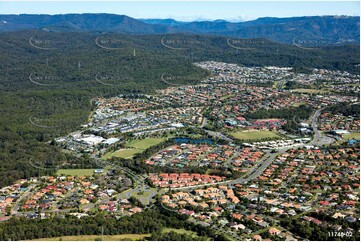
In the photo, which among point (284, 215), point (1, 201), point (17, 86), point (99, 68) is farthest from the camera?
point (99, 68)

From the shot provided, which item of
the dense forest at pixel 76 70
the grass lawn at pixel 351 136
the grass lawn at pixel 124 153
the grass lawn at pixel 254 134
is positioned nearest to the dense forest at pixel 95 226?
the dense forest at pixel 76 70

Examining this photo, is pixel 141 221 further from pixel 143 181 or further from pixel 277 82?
pixel 277 82

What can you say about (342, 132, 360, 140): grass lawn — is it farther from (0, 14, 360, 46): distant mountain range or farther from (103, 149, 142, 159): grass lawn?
(0, 14, 360, 46): distant mountain range

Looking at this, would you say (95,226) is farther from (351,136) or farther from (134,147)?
(351,136)

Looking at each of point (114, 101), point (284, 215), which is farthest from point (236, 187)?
point (114, 101)

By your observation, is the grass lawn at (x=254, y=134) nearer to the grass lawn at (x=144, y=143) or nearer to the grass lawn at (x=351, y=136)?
the grass lawn at (x=351, y=136)

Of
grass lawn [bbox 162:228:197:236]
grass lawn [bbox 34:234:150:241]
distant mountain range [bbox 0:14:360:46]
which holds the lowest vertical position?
grass lawn [bbox 34:234:150:241]

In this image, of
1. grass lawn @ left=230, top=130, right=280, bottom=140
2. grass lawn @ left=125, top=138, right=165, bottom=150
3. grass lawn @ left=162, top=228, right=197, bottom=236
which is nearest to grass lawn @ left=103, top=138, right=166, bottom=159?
grass lawn @ left=125, top=138, right=165, bottom=150
